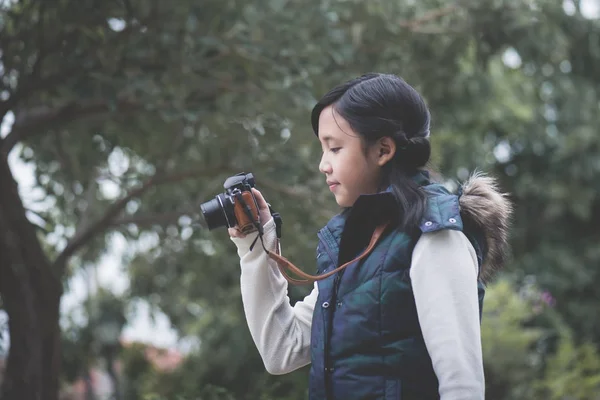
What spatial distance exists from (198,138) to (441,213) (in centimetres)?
453

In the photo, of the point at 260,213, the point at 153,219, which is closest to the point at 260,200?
the point at 260,213

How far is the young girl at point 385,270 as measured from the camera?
79.2 inches

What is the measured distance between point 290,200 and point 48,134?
196cm

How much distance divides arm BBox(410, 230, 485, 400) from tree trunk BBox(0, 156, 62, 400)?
4.39 meters

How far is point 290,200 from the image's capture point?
639 centimetres

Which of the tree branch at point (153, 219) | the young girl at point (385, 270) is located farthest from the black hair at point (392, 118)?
the tree branch at point (153, 219)

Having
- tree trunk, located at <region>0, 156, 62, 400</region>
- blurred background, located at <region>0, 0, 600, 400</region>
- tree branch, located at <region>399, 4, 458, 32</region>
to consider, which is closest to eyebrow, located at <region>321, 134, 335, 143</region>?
blurred background, located at <region>0, 0, 600, 400</region>

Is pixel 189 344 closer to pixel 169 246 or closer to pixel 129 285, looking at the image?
pixel 129 285

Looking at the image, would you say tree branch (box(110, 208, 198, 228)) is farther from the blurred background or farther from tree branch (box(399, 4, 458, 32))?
tree branch (box(399, 4, 458, 32))

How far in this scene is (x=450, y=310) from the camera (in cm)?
199

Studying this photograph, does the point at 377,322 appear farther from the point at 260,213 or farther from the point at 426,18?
the point at 426,18

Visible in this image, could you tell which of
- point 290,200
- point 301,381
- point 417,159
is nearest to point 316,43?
point 290,200

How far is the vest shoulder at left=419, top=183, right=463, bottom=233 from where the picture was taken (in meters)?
2.04

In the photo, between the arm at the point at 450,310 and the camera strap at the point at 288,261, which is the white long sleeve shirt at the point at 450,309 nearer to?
the arm at the point at 450,310
